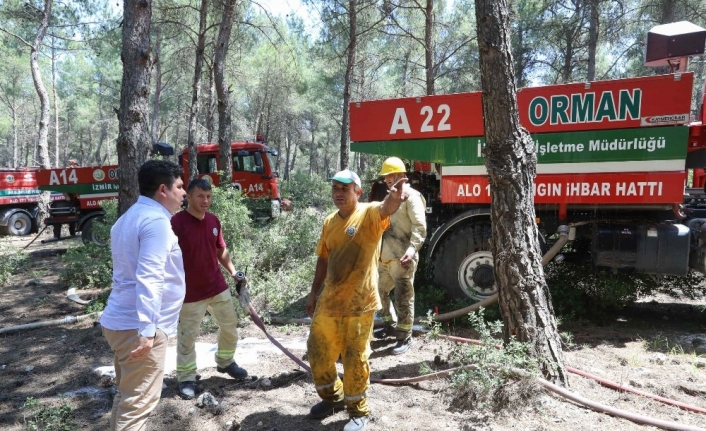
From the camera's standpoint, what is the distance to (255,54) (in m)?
25.5

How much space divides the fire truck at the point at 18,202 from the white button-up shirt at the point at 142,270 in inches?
562

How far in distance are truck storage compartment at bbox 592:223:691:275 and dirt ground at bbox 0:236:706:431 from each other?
731 millimetres

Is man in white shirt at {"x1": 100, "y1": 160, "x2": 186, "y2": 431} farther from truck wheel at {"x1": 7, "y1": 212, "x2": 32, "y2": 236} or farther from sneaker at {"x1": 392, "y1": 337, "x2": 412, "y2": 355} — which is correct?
truck wheel at {"x1": 7, "y1": 212, "x2": 32, "y2": 236}

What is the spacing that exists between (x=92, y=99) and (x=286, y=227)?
39986 mm

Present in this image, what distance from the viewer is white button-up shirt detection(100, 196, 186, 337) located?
7.33ft

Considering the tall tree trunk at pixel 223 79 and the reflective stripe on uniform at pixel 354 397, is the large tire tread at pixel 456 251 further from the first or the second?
the tall tree trunk at pixel 223 79

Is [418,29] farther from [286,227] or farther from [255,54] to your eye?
[255,54]

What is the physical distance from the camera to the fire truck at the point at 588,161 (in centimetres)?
452

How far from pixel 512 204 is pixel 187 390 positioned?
109 inches

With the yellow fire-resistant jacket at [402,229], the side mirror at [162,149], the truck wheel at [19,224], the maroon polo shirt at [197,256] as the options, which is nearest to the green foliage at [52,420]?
the maroon polo shirt at [197,256]

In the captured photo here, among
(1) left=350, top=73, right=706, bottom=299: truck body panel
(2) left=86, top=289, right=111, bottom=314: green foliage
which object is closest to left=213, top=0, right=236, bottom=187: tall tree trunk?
(2) left=86, top=289, right=111, bottom=314: green foliage

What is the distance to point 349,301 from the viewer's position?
2941 mm

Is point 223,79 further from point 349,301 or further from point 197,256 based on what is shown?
point 349,301

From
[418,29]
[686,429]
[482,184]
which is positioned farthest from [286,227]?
[418,29]
